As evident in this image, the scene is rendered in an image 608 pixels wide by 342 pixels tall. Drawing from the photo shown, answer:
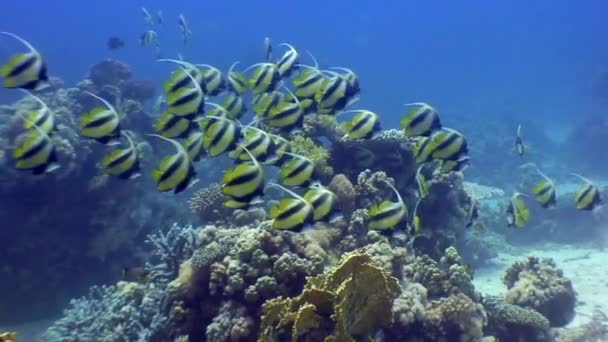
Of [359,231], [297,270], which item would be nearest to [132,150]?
[297,270]

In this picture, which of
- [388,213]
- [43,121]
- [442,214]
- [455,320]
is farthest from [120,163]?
[442,214]

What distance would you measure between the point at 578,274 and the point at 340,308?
10146 millimetres

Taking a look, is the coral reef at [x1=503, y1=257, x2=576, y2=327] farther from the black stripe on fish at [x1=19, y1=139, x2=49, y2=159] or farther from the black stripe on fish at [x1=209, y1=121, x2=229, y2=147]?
the black stripe on fish at [x1=19, y1=139, x2=49, y2=159]

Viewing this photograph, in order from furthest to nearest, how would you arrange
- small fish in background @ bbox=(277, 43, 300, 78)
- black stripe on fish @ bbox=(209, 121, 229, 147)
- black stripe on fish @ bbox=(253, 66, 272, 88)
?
small fish in background @ bbox=(277, 43, 300, 78)
black stripe on fish @ bbox=(253, 66, 272, 88)
black stripe on fish @ bbox=(209, 121, 229, 147)

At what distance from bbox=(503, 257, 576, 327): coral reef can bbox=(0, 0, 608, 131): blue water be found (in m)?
17.8

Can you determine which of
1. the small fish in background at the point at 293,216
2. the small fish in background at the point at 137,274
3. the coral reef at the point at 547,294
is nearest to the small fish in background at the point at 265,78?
the small fish in background at the point at 293,216

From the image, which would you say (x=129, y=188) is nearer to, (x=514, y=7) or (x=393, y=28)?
(x=393, y=28)

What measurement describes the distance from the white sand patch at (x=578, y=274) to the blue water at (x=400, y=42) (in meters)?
16.2

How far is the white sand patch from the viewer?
996 cm

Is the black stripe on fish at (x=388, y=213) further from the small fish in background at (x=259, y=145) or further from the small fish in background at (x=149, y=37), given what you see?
the small fish in background at (x=149, y=37)

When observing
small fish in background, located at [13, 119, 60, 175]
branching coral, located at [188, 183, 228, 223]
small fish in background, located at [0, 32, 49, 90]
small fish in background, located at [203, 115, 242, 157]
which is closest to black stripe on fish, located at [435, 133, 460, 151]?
small fish in background, located at [203, 115, 242, 157]

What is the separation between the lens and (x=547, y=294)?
8.30m

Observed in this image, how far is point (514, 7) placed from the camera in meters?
173

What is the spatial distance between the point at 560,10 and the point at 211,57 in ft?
494
